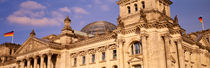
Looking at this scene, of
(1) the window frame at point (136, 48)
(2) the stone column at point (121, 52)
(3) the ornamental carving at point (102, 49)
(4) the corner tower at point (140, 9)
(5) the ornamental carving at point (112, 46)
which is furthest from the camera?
(3) the ornamental carving at point (102, 49)

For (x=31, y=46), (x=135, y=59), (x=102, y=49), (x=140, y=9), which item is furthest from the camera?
(x=31, y=46)

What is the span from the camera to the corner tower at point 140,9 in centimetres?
4250

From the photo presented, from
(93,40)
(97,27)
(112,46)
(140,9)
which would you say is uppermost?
(97,27)

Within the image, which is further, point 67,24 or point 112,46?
point 67,24

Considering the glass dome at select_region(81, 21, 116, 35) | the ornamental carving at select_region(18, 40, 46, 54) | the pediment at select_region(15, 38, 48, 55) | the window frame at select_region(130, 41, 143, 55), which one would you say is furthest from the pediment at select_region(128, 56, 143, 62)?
Result: the glass dome at select_region(81, 21, 116, 35)

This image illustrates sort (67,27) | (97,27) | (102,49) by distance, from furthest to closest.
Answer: (97,27), (67,27), (102,49)

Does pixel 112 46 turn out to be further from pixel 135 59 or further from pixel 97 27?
pixel 97 27

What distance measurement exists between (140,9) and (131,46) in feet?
20.5

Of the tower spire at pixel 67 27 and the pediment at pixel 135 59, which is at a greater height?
the tower spire at pixel 67 27

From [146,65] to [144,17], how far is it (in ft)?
25.2

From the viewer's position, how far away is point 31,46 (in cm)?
5950

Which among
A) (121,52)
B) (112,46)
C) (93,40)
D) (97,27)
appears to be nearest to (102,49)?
(112,46)

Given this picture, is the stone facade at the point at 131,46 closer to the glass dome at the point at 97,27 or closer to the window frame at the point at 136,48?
the window frame at the point at 136,48

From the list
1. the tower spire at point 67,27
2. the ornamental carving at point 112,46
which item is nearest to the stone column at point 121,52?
the ornamental carving at point 112,46
